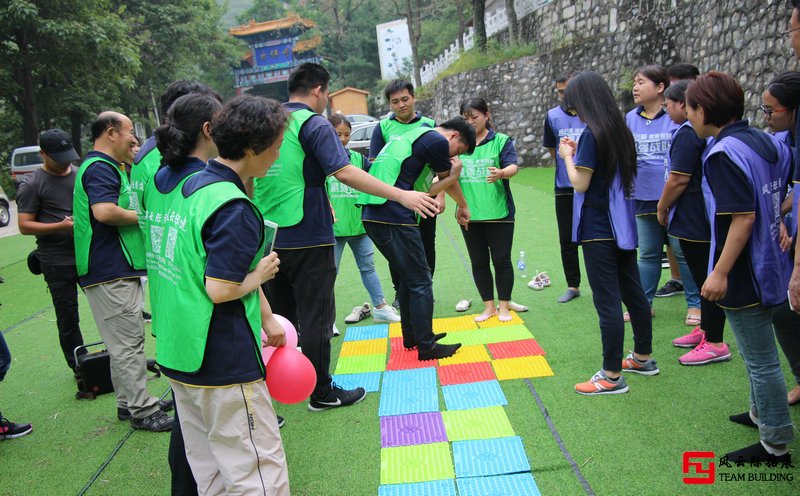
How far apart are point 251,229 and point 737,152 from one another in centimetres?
195

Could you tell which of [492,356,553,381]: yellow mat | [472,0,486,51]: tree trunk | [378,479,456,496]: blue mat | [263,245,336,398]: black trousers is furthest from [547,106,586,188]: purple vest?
[472,0,486,51]: tree trunk

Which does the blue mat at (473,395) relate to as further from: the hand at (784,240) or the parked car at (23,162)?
the parked car at (23,162)

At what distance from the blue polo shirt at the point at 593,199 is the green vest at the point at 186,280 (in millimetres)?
1903

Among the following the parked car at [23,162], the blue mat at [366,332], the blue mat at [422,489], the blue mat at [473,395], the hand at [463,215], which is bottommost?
the blue mat at [366,332]

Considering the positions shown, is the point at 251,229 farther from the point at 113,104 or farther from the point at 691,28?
the point at 113,104

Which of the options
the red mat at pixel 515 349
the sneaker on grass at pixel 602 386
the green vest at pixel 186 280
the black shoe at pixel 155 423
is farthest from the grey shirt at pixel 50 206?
the sneaker on grass at pixel 602 386

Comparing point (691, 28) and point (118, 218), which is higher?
point (691, 28)

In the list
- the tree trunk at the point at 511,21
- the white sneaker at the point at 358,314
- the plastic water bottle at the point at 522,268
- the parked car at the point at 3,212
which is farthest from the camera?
the tree trunk at the point at 511,21

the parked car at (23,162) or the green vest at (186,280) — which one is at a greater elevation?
the parked car at (23,162)

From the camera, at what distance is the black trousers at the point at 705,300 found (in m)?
3.50

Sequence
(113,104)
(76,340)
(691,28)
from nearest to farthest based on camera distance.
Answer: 1. (76,340)
2. (691,28)
3. (113,104)

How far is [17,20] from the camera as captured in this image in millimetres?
13938

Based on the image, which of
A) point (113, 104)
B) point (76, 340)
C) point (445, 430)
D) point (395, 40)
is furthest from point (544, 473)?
point (395, 40)

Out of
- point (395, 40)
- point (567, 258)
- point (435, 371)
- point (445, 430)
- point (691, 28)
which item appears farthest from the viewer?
point (395, 40)
